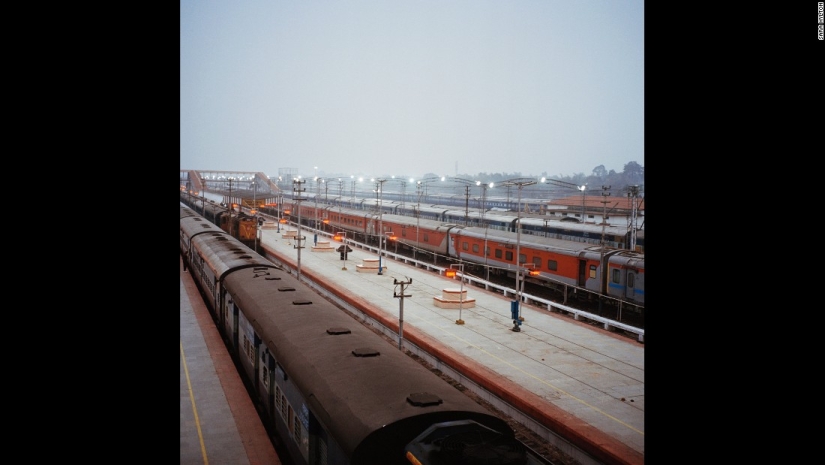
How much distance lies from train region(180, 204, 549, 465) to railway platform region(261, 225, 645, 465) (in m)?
3.16

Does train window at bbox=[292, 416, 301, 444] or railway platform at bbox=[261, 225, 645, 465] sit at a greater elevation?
train window at bbox=[292, 416, 301, 444]

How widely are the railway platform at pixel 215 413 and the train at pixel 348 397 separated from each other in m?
0.68

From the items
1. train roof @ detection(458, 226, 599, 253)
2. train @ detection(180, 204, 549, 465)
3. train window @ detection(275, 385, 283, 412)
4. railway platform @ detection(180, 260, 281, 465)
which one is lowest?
railway platform @ detection(180, 260, 281, 465)

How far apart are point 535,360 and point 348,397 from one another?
11717 millimetres

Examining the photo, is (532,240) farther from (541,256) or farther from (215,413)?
(215,413)

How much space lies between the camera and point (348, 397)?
25.5 feet

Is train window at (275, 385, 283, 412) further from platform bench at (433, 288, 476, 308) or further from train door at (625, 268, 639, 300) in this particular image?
train door at (625, 268, 639, 300)

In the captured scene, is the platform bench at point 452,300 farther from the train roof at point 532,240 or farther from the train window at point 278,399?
the train window at point 278,399

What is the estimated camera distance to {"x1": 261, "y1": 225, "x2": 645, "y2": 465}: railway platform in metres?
13.2

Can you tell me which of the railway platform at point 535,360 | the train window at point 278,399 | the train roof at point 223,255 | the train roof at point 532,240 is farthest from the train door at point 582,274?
the train window at point 278,399

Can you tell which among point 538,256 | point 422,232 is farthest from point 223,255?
point 422,232

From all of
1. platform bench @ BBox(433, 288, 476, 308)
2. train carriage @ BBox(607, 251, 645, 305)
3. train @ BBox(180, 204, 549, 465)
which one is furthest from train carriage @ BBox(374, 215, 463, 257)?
train @ BBox(180, 204, 549, 465)
